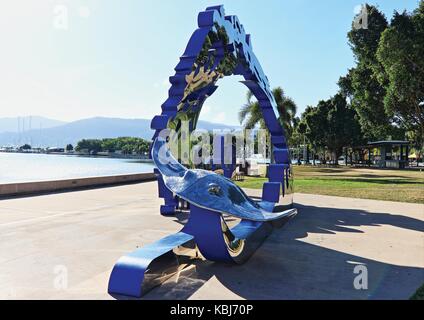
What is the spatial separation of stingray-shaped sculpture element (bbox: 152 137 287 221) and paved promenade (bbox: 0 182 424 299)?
3.33 ft

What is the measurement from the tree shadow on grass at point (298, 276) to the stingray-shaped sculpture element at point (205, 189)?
2.88ft

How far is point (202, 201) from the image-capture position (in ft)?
18.6

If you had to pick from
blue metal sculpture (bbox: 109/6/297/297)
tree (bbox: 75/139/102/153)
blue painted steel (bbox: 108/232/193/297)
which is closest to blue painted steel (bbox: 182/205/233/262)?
blue metal sculpture (bbox: 109/6/297/297)

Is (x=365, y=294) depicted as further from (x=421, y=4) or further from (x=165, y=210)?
(x=421, y=4)

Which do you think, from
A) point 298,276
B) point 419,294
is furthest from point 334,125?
point 419,294

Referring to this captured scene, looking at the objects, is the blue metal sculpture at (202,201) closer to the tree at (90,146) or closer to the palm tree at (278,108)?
the palm tree at (278,108)

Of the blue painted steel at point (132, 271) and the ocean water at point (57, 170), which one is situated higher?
the blue painted steel at point (132, 271)

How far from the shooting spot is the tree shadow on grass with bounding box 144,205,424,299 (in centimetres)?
499

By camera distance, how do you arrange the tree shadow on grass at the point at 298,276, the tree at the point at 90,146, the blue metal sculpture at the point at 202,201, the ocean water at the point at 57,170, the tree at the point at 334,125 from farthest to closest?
the tree at the point at 90,146, the tree at the point at 334,125, the ocean water at the point at 57,170, the blue metal sculpture at the point at 202,201, the tree shadow on grass at the point at 298,276

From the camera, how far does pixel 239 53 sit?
36.5 ft

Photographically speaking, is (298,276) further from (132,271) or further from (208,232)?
(132,271)

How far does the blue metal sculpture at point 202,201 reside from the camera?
522cm

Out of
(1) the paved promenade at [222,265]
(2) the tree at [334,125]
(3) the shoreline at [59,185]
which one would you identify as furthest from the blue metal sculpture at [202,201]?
(2) the tree at [334,125]

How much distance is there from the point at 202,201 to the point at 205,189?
0.93 feet
